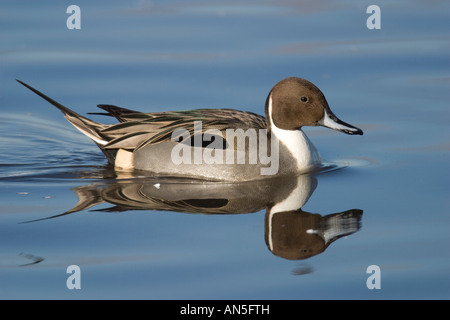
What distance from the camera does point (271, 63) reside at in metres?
10.0

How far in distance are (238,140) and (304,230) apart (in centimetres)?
164

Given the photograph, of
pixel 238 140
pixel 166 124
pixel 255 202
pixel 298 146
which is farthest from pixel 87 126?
pixel 255 202

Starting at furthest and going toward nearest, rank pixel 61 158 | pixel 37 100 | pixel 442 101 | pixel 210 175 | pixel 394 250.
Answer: pixel 37 100
pixel 442 101
pixel 61 158
pixel 210 175
pixel 394 250


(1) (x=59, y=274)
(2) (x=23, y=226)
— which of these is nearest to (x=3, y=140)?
(2) (x=23, y=226)

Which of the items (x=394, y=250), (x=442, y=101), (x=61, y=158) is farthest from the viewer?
(x=442, y=101)

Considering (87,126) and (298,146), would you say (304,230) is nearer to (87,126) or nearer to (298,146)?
(298,146)

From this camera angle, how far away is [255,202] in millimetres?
6809

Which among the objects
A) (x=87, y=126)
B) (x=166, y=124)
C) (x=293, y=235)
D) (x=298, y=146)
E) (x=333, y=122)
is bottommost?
(x=293, y=235)

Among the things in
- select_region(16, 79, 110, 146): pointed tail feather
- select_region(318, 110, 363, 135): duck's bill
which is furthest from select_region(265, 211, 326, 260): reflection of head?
select_region(16, 79, 110, 146): pointed tail feather

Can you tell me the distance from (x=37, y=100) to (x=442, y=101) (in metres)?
4.36

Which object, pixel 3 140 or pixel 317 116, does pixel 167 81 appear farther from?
pixel 317 116

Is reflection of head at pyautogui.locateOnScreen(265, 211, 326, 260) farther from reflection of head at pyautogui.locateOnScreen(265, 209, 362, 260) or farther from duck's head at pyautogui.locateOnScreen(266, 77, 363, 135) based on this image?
duck's head at pyautogui.locateOnScreen(266, 77, 363, 135)

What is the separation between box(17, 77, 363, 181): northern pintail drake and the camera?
24.6ft

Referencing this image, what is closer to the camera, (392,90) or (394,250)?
(394,250)
